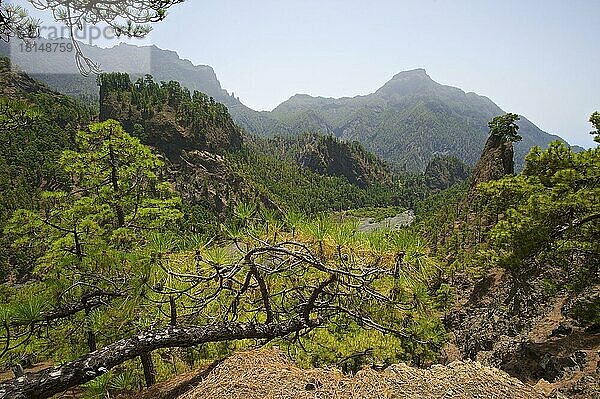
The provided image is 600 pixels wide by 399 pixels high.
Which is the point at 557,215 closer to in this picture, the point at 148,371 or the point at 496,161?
the point at 148,371

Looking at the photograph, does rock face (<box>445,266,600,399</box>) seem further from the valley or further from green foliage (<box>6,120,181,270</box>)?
green foliage (<box>6,120,181,270</box>)

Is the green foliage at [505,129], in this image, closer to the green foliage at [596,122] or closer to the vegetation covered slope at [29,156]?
the green foliage at [596,122]

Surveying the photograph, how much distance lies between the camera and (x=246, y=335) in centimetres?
386

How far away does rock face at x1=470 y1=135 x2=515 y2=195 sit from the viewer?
24.7 m

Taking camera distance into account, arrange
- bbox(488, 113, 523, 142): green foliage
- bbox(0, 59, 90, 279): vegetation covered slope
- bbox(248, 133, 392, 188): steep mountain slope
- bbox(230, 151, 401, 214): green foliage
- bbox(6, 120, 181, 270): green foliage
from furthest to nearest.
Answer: bbox(248, 133, 392, 188): steep mountain slope, bbox(230, 151, 401, 214): green foliage, bbox(0, 59, 90, 279): vegetation covered slope, bbox(488, 113, 523, 142): green foliage, bbox(6, 120, 181, 270): green foliage

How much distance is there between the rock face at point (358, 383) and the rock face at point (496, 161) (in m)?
23.5

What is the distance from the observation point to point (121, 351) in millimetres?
3166

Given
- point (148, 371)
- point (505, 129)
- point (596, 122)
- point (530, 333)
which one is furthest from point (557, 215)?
point (505, 129)

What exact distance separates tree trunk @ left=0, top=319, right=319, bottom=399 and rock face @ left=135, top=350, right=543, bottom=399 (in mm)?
380

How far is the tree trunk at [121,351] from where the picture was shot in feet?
8.70

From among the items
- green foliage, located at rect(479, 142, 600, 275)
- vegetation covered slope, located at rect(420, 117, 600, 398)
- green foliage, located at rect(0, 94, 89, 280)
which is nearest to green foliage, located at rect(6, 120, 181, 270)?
vegetation covered slope, located at rect(420, 117, 600, 398)

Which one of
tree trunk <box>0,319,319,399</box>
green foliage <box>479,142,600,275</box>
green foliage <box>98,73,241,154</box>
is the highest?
green foliage <box>98,73,241,154</box>

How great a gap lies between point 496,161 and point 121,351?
26.8 metres

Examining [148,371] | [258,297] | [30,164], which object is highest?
[30,164]
